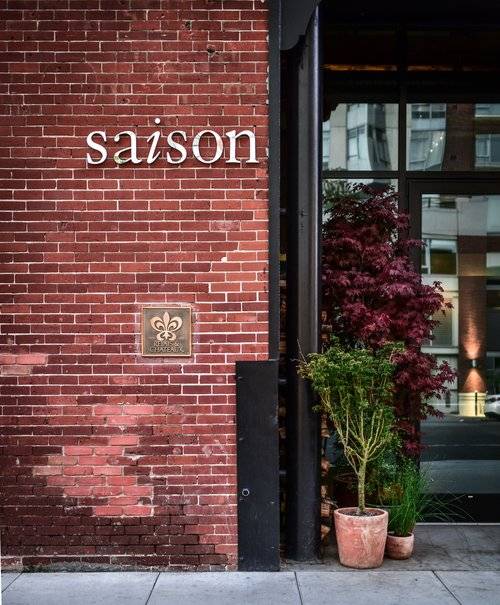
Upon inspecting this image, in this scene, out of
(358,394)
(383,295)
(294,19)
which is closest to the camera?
(358,394)

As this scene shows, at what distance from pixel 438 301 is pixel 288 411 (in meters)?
1.55

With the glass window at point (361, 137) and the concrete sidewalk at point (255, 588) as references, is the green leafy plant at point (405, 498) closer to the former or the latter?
the concrete sidewalk at point (255, 588)

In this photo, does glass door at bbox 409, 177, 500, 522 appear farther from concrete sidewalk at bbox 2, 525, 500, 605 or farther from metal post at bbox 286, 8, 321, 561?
metal post at bbox 286, 8, 321, 561

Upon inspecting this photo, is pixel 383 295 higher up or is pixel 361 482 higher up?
pixel 383 295

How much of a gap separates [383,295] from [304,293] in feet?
2.39

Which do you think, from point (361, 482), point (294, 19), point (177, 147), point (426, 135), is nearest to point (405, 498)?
point (361, 482)

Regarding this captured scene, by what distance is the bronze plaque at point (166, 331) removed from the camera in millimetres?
5789

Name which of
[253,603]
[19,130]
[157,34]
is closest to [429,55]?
[157,34]

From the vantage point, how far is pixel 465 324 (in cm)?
720

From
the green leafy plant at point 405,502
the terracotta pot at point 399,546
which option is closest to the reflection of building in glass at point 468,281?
the green leafy plant at point 405,502

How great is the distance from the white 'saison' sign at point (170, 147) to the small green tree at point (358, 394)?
5.34 ft

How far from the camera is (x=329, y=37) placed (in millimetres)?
7215

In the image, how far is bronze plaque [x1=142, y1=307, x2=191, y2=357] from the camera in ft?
19.0

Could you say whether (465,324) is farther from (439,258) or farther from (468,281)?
(439,258)
